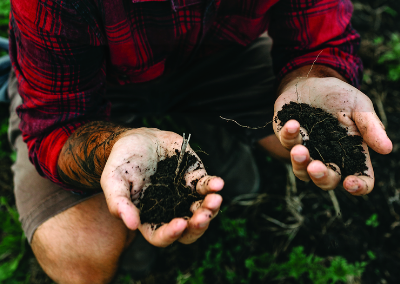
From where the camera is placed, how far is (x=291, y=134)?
4.04ft

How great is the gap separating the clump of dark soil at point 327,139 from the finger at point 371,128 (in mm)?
84

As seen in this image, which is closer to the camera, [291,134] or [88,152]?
[291,134]

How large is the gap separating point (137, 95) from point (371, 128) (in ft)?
5.18

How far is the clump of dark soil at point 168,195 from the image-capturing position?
1.23m

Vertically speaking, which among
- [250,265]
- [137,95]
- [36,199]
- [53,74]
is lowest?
[250,265]

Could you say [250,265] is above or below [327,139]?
below

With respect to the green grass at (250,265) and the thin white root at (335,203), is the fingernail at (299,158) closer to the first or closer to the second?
the green grass at (250,265)

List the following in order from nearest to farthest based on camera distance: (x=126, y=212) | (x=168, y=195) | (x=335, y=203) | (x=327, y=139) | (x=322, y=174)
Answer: (x=126, y=212)
(x=322, y=174)
(x=168, y=195)
(x=327, y=139)
(x=335, y=203)

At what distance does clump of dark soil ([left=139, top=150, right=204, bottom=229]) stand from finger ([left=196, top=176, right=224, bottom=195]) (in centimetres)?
4

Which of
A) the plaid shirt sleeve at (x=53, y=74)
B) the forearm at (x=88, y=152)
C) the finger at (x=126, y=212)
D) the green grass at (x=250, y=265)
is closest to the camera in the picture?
the finger at (x=126, y=212)

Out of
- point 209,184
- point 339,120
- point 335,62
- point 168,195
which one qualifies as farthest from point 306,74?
point 168,195

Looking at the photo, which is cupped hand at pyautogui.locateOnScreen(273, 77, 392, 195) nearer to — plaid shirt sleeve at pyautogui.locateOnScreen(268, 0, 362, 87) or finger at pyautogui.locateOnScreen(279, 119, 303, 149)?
finger at pyautogui.locateOnScreen(279, 119, 303, 149)

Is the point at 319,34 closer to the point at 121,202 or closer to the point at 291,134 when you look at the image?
the point at 291,134

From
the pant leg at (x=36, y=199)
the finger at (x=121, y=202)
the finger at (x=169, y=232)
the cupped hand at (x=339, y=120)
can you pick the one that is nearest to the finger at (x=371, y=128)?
the cupped hand at (x=339, y=120)
